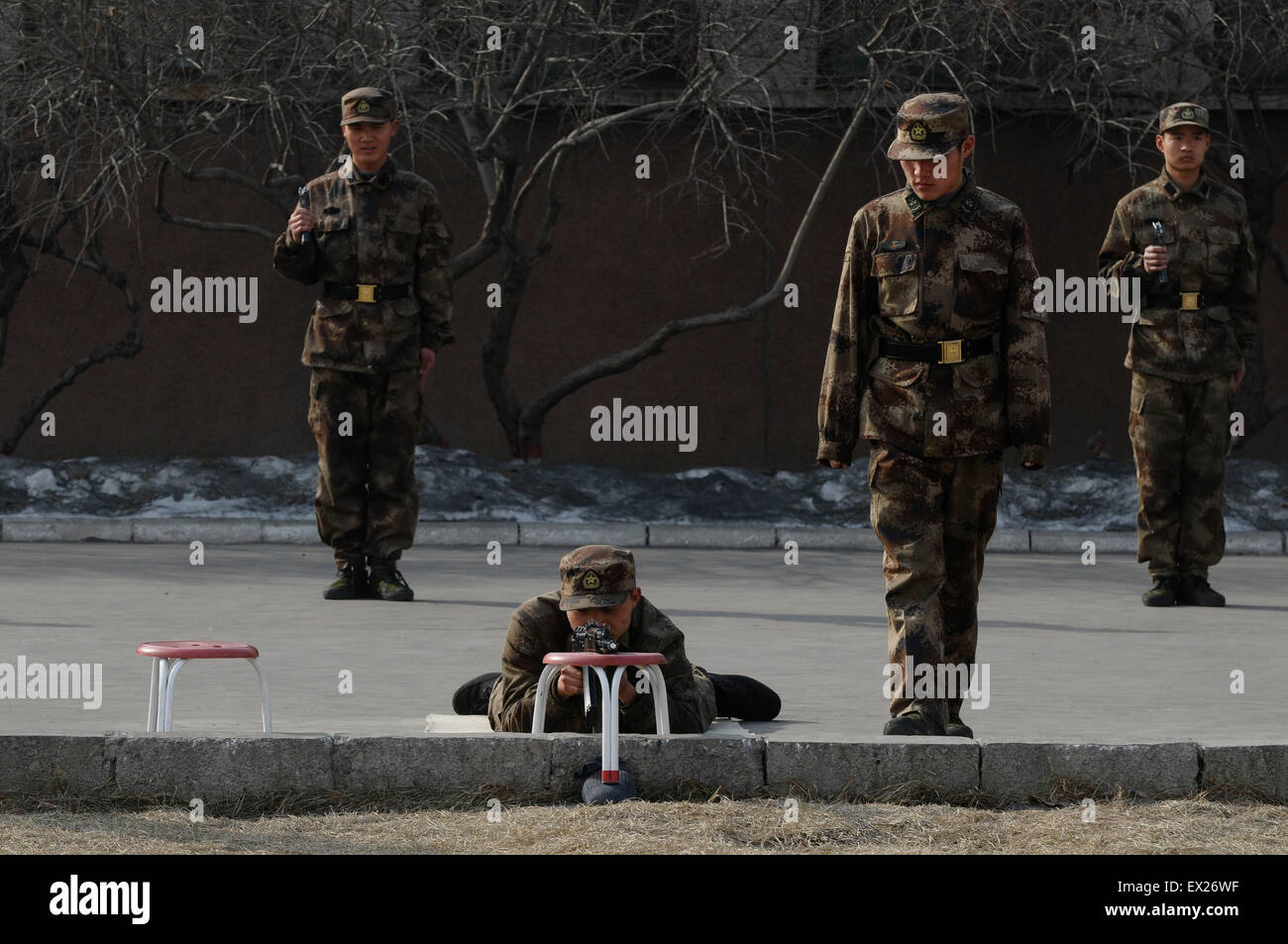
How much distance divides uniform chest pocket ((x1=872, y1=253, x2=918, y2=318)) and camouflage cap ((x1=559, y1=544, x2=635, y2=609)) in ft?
4.09

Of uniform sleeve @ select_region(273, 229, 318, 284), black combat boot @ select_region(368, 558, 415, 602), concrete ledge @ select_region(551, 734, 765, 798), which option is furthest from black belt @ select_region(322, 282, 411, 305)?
concrete ledge @ select_region(551, 734, 765, 798)

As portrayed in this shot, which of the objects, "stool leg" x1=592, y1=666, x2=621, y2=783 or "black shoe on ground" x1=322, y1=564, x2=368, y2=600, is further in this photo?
"black shoe on ground" x1=322, y1=564, x2=368, y2=600

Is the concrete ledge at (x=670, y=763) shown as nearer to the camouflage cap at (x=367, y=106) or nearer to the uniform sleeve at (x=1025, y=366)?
the uniform sleeve at (x=1025, y=366)

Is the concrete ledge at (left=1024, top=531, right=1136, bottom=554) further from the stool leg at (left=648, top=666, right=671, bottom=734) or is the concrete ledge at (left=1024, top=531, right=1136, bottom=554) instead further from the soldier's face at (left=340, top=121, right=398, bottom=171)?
the stool leg at (left=648, top=666, right=671, bottom=734)

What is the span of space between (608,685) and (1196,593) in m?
5.94

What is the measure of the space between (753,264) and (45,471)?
6.24m

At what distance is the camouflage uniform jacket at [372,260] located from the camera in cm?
1064

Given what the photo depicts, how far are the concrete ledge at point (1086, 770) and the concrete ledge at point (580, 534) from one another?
8.98m

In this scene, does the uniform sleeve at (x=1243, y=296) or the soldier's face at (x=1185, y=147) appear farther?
the uniform sleeve at (x=1243, y=296)

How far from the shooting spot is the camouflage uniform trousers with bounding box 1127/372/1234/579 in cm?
1094

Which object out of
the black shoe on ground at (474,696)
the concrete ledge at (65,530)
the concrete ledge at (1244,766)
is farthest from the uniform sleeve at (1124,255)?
the concrete ledge at (65,530)

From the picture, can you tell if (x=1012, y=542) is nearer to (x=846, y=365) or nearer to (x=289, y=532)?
(x=289, y=532)

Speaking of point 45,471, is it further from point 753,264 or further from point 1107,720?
point 1107,720

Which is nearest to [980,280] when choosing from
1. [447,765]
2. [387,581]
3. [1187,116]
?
[447,765]
